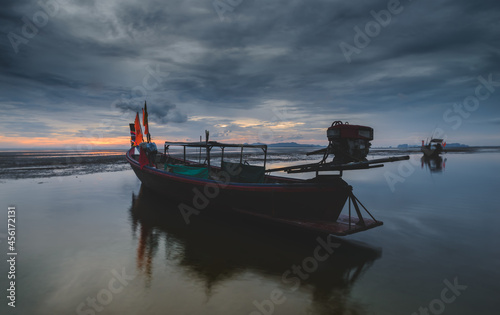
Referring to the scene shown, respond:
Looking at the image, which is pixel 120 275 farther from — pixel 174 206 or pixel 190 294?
pixel 174 206

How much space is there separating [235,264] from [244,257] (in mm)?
563

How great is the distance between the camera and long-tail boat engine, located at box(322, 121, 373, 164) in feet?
26.6

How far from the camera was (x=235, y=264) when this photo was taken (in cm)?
761

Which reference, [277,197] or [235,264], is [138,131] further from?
[235,264]

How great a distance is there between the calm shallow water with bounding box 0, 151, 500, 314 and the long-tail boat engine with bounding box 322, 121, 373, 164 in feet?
10.5

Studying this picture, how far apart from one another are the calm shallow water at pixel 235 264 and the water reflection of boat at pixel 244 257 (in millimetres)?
37

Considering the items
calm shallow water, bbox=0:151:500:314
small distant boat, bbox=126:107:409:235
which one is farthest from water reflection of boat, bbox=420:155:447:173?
small distant boat, bbox=126:107:409:235

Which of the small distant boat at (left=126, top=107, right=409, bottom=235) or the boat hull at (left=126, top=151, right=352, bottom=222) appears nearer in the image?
the small distant boat at (left=126, top=107, right=409, bottom=235)

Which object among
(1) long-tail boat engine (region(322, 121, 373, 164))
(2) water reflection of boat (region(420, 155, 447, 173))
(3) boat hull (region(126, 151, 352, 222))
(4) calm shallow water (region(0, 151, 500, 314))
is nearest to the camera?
(4) calm shallow water (region(0, 151, 500, 314))

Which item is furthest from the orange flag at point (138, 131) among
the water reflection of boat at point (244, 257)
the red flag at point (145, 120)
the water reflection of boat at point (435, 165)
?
the water reflection of boat at point (435, 165)

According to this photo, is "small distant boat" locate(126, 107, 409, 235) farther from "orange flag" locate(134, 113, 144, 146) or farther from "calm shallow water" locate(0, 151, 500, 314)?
"orange flag" locate(134, 113, 144, 146)

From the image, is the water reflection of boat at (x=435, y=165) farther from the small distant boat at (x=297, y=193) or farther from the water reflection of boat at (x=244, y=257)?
the water reflection of boat at (x=244, y=257)

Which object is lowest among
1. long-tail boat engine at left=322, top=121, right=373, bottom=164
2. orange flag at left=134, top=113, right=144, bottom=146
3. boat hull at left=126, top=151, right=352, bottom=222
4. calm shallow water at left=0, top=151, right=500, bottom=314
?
calm shallow water at left=0, top=151, right=500, bottom=314

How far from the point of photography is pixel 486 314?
17.7ft
